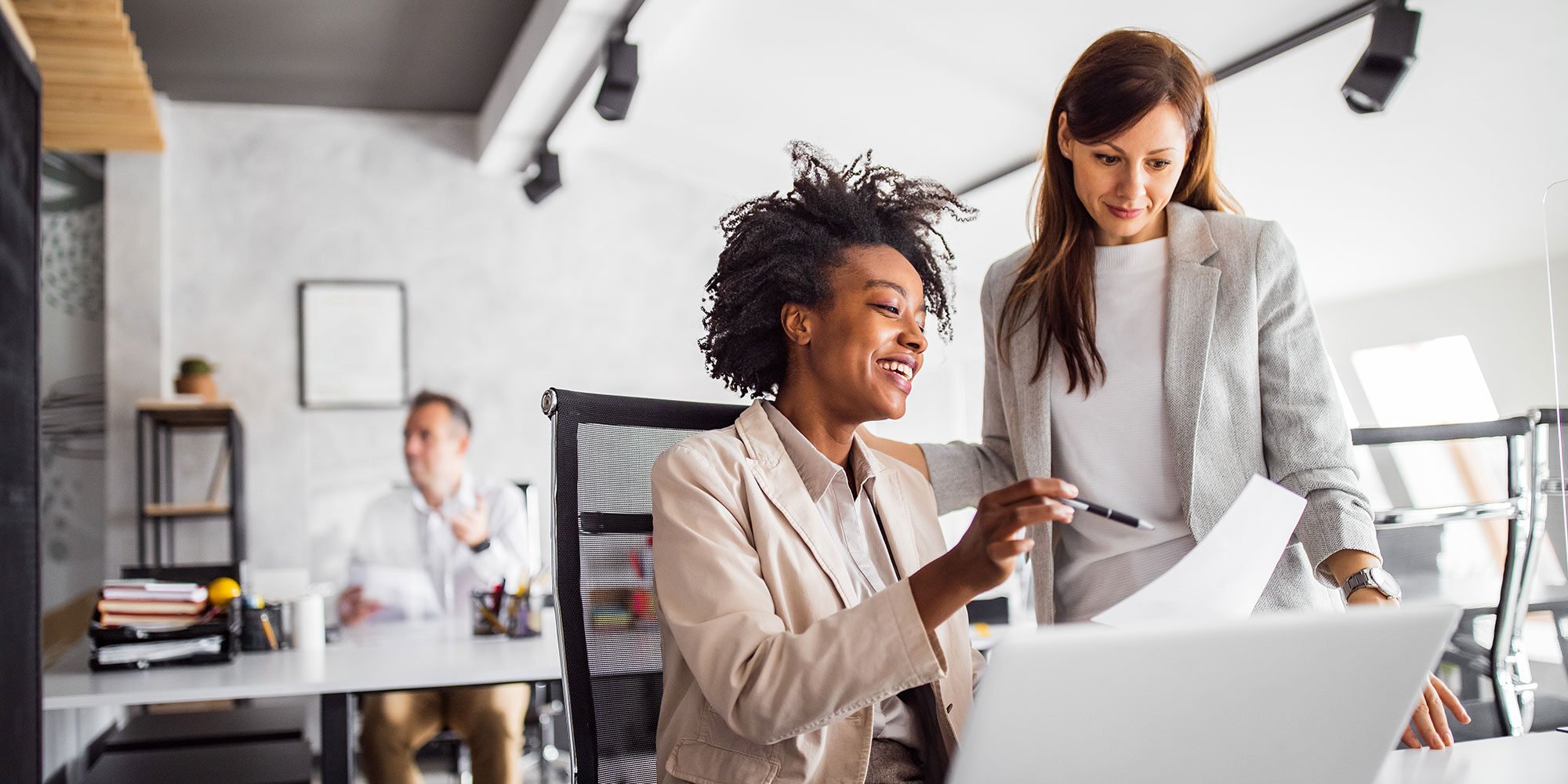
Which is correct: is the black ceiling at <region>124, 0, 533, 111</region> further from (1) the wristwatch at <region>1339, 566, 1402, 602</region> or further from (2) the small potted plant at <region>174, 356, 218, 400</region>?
(1) the wristwatch at <region>1339, 566, 1402, 602</region>

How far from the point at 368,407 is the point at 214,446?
0.68 metres

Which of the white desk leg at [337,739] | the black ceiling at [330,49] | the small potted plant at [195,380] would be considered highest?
the black ceiling at [330,49]

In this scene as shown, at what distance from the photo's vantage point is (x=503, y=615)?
2891 mm

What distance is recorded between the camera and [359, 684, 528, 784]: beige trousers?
3094 millimetres

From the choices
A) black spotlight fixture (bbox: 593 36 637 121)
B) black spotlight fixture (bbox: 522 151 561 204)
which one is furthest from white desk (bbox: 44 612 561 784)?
black spotlight fixture (bbox: 522 151 561 204)

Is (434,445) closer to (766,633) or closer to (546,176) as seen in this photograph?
(546,176)

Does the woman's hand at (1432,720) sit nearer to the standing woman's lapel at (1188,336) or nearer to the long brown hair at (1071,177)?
the standing woman's lapel at (1188,336)

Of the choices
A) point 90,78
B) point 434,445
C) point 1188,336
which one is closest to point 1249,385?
Result: point 1188,336

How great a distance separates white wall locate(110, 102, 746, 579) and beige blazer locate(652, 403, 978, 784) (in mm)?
4621

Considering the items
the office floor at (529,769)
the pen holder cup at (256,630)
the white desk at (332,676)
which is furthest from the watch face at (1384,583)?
the office floor at (529,769)

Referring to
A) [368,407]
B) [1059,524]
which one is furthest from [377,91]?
[1059,524]

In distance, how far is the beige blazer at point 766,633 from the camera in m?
0.96

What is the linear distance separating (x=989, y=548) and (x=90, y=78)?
12.8ft

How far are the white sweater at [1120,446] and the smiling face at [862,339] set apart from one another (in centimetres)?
21
